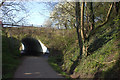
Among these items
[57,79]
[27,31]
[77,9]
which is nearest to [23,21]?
[77,9]

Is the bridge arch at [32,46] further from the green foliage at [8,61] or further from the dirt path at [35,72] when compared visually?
the dirt path at [35,72]

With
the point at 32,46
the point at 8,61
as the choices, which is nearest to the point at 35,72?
the point at 8,61

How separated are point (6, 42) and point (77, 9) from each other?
893 centimetres

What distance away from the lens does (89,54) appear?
828cm

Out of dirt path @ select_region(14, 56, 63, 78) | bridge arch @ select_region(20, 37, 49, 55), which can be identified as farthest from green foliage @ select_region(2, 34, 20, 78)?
bridge arch @ select_region(20, 37, 49, 55)

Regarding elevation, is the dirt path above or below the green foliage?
below

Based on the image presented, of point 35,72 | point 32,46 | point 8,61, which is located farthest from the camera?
point 32,46

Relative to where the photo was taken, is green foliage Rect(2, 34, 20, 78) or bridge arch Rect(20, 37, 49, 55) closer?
green foliage Rect(2, 34, 20, 78)

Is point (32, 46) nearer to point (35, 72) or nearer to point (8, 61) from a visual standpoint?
point (8, 61)

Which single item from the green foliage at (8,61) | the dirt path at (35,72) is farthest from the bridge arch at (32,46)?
the dirt path at (35,72)

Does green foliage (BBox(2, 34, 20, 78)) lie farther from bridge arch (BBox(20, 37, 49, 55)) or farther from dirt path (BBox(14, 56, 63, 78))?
bridge arch (BBox(20, 37, 49, 55))

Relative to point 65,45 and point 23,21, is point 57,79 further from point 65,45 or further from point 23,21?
point 65,45

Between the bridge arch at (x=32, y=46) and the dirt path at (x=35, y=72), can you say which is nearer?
the dirt path at (x=35, y=72)

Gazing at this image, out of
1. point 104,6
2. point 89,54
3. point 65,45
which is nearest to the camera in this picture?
point 89,54
